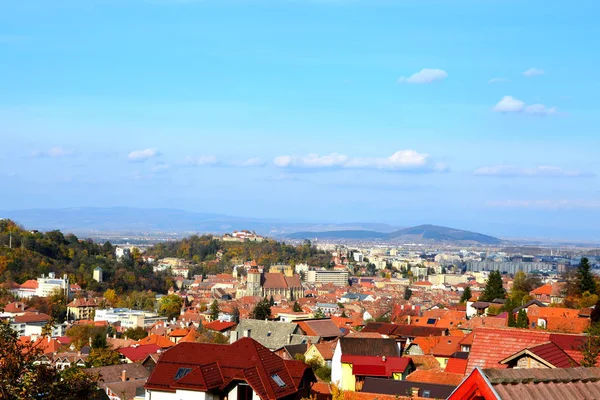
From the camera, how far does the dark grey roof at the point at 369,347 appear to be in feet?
82.4

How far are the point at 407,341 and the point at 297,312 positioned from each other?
28.9 meters

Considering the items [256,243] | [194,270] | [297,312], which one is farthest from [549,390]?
[256,243]

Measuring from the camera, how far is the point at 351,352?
2486 centimetres

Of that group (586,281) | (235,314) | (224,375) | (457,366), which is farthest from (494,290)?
(224,375)

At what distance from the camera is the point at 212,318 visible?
197 feet

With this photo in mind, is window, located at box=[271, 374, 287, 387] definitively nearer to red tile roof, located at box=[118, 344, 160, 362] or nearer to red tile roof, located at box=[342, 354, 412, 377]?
red tile roof, located at box=[342, 354, 412, 377]

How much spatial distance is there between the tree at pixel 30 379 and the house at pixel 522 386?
5551mm

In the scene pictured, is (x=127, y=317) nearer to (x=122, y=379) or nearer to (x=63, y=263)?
(x=63, y=263)

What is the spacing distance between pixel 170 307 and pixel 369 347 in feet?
157

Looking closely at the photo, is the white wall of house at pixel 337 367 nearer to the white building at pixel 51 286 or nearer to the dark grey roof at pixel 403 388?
the dark grey roof at pixel 403 388

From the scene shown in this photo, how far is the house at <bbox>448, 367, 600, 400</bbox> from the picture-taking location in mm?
3316

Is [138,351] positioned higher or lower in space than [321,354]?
lower

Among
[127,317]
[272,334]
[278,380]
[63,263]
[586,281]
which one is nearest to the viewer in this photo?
[278,380]

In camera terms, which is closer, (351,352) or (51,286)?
(351,352)
